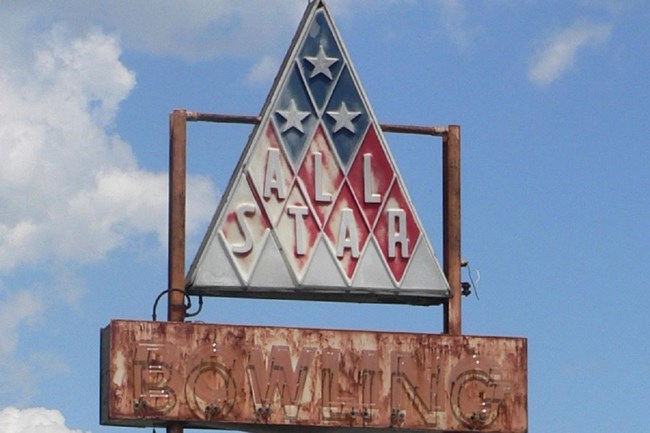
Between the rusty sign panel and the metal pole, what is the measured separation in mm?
370

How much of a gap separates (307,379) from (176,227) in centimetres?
222

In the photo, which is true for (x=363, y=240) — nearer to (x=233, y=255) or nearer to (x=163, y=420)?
(x=233, y=255)

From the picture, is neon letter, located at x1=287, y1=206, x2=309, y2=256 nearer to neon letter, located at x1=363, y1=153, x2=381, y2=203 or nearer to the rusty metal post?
neon letter, located at x1=363, y1=153, x2=381, y2=203

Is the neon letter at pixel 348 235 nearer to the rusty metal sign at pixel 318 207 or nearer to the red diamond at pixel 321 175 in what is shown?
the rusty metal sign at pixel 318 207

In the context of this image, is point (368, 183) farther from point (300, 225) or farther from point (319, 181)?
point (300, 225)

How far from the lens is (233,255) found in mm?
22859

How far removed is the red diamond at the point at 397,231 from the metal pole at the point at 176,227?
231cm

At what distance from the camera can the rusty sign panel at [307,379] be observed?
22141mm

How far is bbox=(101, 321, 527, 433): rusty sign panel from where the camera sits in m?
22.1

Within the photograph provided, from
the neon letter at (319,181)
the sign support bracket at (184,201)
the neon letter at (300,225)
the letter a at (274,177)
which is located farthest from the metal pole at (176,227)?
the neon letter at (319,181)

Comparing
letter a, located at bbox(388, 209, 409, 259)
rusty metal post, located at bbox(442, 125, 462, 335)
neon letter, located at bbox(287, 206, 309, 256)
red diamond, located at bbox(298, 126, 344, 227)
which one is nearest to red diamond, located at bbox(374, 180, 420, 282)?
letter a, located at bbox(388, 209, 409, 259)

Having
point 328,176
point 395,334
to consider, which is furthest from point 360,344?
point 328,176

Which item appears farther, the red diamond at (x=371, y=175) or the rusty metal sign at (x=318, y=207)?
the red diamond at (x=371, y=175)

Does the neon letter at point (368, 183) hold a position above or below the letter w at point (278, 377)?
above
